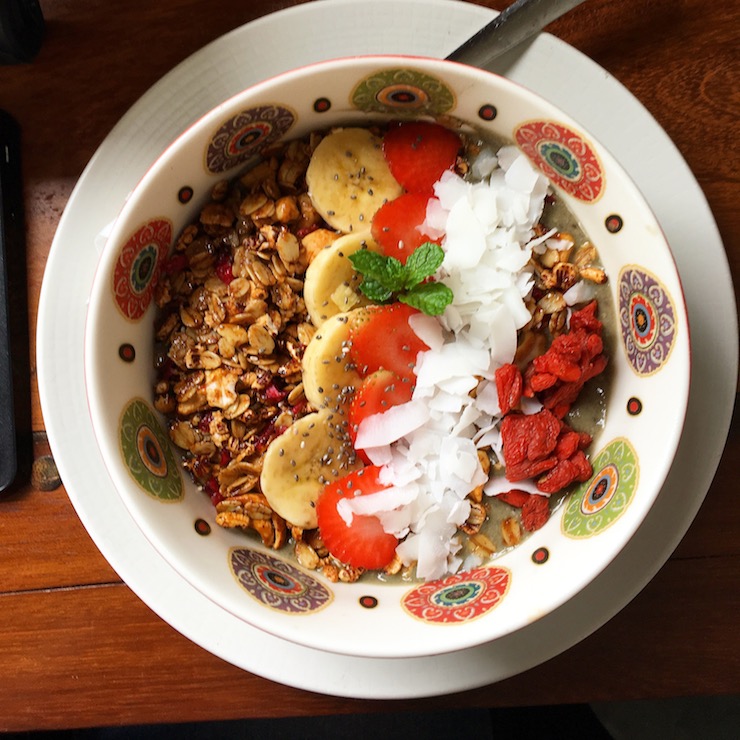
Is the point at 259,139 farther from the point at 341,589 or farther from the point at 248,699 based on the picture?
the point at 248,699

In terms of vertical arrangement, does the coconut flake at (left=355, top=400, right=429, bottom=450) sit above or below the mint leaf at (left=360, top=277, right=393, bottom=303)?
below

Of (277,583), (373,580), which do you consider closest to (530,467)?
(373,580)

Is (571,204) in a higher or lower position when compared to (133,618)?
higher

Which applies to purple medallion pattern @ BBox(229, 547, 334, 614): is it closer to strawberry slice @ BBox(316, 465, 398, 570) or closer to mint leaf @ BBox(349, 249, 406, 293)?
strawberry slice @ BBox(316, 465, 398, 570)

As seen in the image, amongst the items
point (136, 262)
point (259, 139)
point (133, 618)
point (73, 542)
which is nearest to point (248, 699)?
point (133, 618)

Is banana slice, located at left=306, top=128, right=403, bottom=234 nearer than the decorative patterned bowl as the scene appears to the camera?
No

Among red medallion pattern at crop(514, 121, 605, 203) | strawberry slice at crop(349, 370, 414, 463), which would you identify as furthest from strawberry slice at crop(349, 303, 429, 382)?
red medallion pattern at crop(514, 121, 605, 203)
